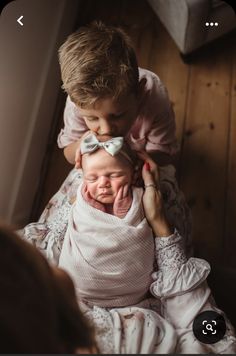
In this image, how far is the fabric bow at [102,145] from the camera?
0.65m

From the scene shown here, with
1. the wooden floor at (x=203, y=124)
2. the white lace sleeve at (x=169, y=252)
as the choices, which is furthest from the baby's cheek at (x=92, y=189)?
the wooden floor at (x=203, y=124)

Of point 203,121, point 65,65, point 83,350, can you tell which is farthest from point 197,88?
point 83,350

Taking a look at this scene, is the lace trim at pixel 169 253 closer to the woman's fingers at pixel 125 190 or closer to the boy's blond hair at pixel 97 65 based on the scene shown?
the woman's fingers at pixel 125 190

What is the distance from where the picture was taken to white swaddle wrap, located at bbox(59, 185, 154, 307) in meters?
0.63

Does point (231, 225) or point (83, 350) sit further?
point (231, 225)

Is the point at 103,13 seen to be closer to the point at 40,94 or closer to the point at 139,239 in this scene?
the point at 40,94

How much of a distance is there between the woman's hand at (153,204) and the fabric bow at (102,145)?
75mm

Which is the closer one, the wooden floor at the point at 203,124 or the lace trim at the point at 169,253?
the lace trim at the point at 169,253

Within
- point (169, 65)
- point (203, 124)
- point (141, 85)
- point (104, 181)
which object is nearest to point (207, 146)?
point (203, 124)

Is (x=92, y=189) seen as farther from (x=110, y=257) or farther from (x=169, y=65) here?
(x=169, y=65)

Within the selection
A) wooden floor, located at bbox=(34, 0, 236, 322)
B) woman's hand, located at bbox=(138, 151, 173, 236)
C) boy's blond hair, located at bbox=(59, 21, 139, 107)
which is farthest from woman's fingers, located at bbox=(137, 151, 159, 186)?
wooden floor, located at bbox=(34, 0, 236, 322)

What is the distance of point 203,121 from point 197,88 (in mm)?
73

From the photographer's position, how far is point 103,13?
0.86 metres

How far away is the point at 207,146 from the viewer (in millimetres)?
1021
